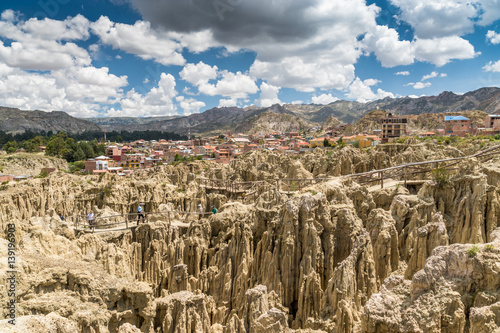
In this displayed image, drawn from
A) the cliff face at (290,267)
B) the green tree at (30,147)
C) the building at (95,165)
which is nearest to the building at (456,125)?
the cliff face at (290,267)

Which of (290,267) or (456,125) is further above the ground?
(456,125)

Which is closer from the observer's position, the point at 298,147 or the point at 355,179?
the point at 355,179

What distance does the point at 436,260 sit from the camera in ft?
26.9

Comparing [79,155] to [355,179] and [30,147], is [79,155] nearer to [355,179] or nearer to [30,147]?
[30,147]

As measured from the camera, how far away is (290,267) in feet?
50.1

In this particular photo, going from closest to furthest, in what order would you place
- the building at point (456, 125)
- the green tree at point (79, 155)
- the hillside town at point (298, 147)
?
the hillside town at point (298, 147) < the building at point (456, 125) < the green tree at point (79, 155)

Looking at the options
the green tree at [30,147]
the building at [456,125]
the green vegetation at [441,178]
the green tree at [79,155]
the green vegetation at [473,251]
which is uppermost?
the building at [456,125]

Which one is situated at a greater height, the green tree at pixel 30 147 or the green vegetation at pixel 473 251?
the green vegetation at pixel 473 251

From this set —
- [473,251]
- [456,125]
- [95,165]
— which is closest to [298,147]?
[456,125]

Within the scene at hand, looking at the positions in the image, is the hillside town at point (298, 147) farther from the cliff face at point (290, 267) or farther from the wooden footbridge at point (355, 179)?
the cliff face at point (290, 267)

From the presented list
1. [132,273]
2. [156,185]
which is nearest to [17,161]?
[156,185]

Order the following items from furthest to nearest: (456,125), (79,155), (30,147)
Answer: (30,147) < (79,155) < (456,125)

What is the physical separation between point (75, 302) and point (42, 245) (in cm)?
606

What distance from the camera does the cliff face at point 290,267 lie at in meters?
7.93
